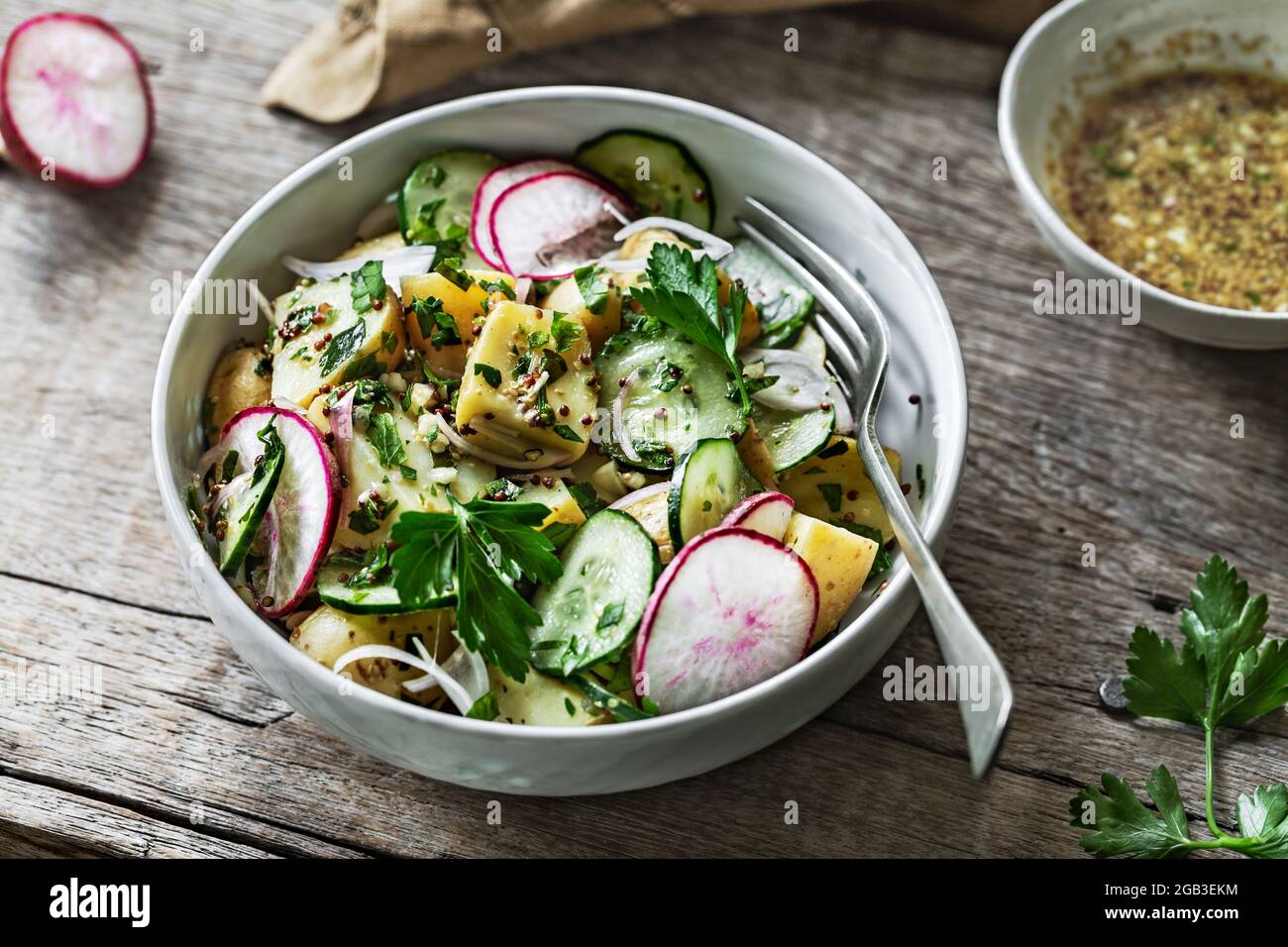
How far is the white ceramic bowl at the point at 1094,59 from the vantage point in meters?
2.47

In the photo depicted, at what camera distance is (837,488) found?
1.98m

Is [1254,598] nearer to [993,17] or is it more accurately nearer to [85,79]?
[993,17]

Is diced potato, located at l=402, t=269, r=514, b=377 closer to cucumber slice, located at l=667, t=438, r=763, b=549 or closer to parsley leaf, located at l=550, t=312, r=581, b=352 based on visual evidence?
parsley leaf, located at l=550, t=312, r=581, b=352

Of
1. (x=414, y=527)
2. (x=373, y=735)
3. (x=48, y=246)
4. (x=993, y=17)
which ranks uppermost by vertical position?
(x=993, y=17)

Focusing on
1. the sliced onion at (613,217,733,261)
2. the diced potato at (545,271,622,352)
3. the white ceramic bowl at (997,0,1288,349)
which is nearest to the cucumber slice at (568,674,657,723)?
the diced potato at (545,271,622,352)

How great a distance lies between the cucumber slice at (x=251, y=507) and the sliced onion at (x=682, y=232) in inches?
29.3

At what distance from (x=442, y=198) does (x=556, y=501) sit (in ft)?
2.41

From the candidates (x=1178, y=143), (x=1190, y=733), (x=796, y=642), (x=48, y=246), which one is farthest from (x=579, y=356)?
(x=1178, y=143)

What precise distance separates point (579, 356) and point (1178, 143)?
5.57 feet

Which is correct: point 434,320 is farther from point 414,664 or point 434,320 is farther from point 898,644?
point 898,644

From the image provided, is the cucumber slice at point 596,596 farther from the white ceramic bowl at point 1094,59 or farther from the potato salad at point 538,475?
the white ceramic bowl at point 1094,59

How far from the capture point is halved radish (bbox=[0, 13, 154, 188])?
2637 mm

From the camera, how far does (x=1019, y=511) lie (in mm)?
2312

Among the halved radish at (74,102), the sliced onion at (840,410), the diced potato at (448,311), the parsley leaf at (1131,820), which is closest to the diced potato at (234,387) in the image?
the diced potato at (448,311)
